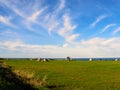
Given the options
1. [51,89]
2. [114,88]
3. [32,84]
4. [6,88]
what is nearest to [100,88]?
[114,88]

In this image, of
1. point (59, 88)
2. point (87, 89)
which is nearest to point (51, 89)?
point (59, 88)

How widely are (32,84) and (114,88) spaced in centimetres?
765

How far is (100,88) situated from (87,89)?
4.49 ft

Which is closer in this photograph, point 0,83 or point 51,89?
point 0,83

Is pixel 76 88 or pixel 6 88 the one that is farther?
pixel 76 88

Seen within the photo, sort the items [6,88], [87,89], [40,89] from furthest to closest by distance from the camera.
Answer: [87,89]
[40,89]
[6,88]

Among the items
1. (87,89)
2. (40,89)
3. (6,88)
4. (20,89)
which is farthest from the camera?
(87,89)

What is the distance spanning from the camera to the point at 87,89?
81.8ft

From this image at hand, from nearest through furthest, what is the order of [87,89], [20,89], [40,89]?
1. [20,89]
2. [40,89]
3. [87,89]

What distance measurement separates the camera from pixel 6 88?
1944 centimetres

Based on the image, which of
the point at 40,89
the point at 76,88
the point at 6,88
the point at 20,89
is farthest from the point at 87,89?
the point at 6,88

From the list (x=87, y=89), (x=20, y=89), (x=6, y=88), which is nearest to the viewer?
(x=6, y=88)

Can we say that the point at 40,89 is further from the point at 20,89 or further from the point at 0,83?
the point at 0,83

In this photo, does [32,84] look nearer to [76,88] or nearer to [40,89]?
[40,89]
